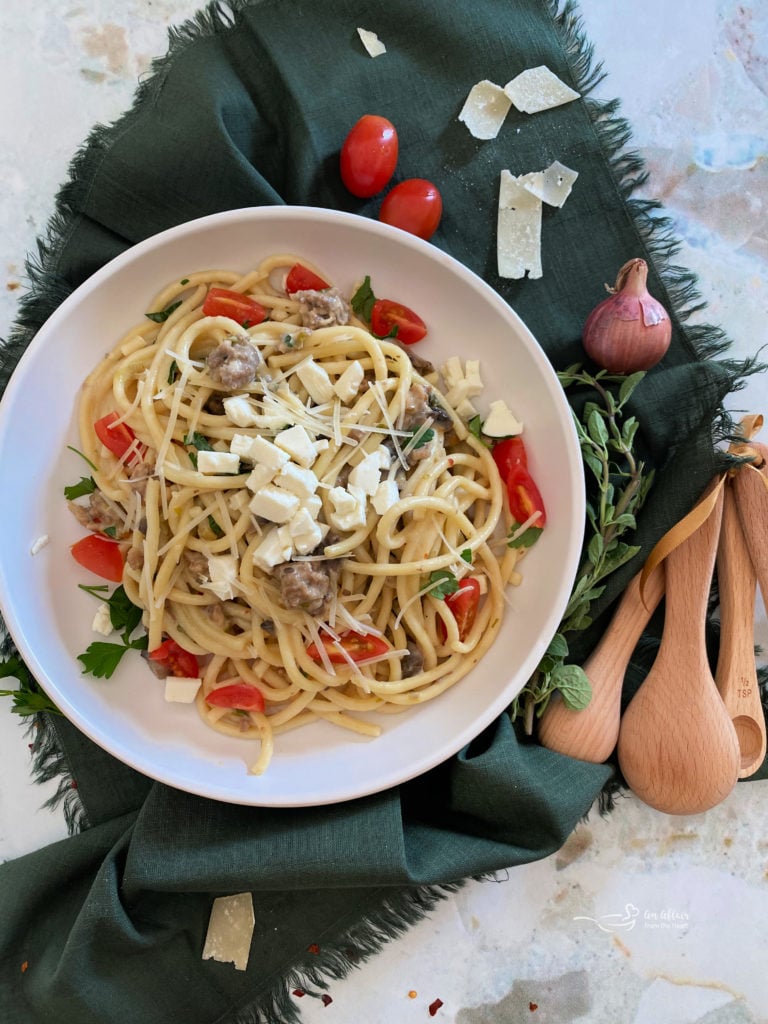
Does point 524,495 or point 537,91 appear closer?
point 524,495

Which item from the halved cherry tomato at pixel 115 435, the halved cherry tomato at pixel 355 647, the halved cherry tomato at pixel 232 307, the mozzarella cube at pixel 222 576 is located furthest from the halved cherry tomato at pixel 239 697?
the halved cherry tomato at pixel 232 307

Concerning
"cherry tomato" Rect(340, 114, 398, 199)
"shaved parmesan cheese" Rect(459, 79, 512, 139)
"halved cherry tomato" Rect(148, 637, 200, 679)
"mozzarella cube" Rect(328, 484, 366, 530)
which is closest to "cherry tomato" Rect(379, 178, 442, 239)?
"cherry tomato" Rect(340, 114, 398, 199)

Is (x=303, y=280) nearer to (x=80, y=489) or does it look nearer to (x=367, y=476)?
(x=367, y=476)

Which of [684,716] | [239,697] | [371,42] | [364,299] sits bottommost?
[684,716]

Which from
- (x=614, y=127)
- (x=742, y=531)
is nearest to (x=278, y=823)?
(x=742, y=531)

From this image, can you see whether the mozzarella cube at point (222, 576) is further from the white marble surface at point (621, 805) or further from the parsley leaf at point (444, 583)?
the white marble surface at point (621, 805)

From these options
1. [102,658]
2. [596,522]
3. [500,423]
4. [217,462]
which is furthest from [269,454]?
[596,522]
